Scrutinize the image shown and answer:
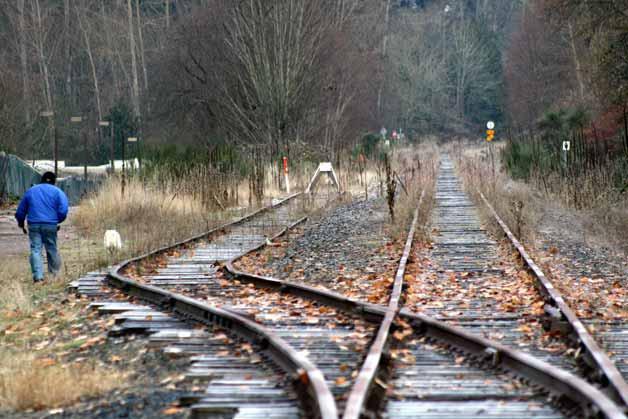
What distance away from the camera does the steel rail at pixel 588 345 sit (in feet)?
18.0

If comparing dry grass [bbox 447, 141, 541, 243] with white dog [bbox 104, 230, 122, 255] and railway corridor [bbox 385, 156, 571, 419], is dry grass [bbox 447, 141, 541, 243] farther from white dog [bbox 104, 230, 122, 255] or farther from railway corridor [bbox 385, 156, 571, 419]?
white dog [bbox 104, 230, 122, 255]

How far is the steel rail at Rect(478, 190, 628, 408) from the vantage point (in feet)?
Answer: 18.0

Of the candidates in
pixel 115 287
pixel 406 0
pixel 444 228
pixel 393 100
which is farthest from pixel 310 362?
pixel 406 0

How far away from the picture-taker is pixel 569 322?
24.4 feet

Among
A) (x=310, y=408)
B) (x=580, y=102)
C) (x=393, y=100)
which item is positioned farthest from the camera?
(x=393, y=100)

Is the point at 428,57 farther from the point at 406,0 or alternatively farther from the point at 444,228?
the point at 444,228

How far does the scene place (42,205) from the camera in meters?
12.6

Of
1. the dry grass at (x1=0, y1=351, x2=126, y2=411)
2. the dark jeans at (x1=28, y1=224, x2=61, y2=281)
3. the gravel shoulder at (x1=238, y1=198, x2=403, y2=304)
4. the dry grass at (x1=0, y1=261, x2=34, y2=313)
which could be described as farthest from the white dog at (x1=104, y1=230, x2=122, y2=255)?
the dry grass at (x1=0, y1=351, x2=126, y2=411)

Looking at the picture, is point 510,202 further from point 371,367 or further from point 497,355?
point 371,367

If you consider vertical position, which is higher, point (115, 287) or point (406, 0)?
point (406, 0)

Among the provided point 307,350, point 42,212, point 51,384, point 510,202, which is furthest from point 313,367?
point 510,202

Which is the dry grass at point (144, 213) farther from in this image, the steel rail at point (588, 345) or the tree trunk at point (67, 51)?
the tree trunk at point (67, 51)

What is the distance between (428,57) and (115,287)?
9379 cm

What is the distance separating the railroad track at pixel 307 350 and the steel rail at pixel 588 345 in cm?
24
